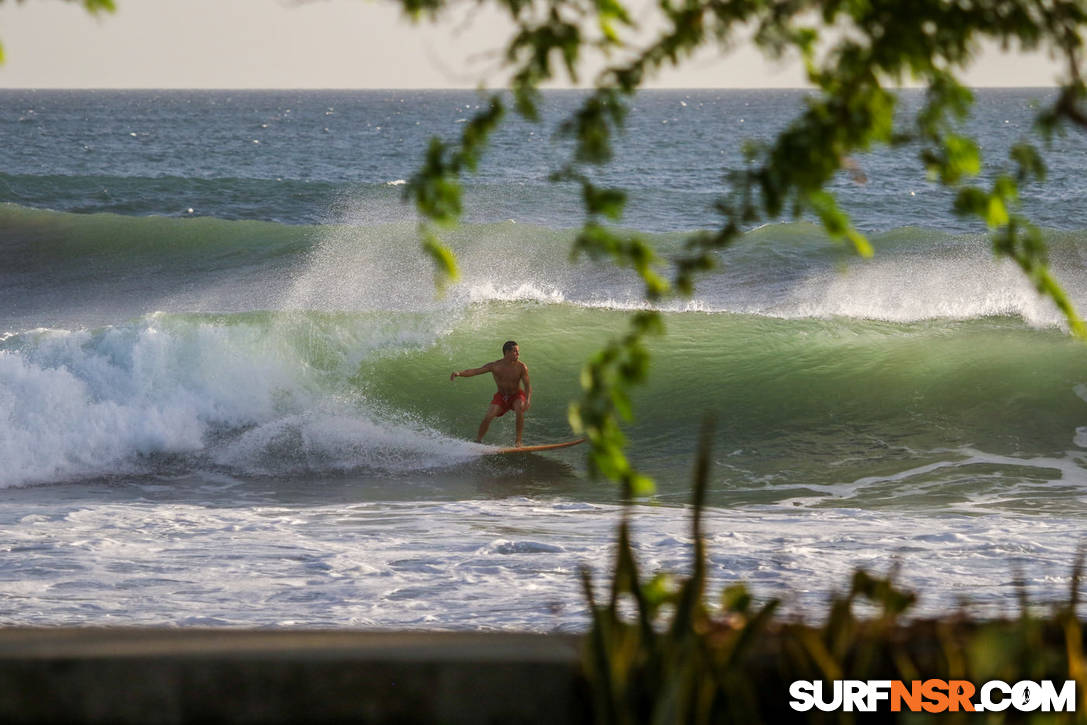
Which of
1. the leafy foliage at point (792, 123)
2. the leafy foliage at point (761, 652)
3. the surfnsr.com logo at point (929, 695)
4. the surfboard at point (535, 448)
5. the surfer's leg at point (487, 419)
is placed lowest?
the surfboard at point (535, 448)

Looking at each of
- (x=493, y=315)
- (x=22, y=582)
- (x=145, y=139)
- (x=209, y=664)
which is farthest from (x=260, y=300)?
(x=145, y=139)

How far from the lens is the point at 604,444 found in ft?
6.36

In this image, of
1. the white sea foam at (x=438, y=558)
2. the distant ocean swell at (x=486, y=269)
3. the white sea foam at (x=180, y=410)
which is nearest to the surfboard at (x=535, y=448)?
the white sea foam at (x=180, y=410)

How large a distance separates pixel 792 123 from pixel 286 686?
4.45ft

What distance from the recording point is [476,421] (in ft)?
45.8

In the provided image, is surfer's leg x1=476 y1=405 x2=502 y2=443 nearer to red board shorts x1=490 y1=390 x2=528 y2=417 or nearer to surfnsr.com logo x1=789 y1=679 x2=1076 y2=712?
red board shorts x1=490 y1=390 x2=528 y2=417

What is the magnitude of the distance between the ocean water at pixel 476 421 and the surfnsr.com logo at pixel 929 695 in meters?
0.24

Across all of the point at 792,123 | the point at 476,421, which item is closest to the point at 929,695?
the point at 792,123

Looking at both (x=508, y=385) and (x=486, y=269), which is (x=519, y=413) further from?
(x=486, y=269)

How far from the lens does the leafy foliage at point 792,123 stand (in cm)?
189

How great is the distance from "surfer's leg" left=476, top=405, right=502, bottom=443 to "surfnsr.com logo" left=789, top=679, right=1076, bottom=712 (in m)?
10.2

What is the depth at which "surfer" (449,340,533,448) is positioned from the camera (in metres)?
12.4

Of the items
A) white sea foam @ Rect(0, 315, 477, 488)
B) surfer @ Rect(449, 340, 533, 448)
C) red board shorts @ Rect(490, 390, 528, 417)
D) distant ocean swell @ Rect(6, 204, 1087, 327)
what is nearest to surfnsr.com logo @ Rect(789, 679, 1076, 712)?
white sea foam @ Rect(0, 315, 477, 488)

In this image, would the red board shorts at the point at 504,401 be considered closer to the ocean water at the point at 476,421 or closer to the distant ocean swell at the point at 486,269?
the ocean water at the point at 476,421
